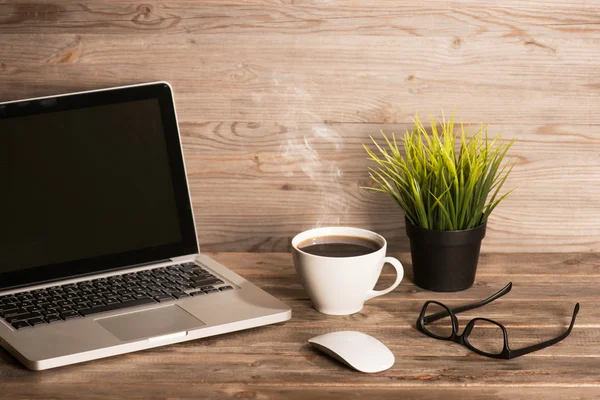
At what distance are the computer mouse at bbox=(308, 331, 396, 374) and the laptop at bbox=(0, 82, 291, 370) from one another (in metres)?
0.10

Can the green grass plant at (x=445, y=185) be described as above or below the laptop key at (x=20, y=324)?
above

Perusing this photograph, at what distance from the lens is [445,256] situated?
112 cm

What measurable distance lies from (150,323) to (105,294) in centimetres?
11

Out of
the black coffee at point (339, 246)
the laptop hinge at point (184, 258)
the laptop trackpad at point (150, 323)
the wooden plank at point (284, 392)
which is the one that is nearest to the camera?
the wooden plank at point (284, 392)

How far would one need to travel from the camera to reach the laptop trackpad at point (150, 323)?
0.95 meters

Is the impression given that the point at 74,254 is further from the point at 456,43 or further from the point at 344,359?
the point at 456,43

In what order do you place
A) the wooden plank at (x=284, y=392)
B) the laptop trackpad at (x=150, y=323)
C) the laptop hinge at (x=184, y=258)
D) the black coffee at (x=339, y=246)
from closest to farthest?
the wooden plank at (x=284, y=392)
the laptop trackpad at (x=150, y=323)
the black coffee at (x=339, y=246)
the laptop hinge at (x=184, y=258)

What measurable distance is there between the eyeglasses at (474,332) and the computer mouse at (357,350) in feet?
0.33

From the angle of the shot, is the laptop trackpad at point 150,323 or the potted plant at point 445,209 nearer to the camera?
the laptop trackpad at point 150,323

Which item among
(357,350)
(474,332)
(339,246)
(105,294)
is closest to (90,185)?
(105,294)

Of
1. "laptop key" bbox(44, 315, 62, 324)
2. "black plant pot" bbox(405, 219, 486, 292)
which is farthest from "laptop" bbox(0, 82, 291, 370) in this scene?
"black plant pot" bbox(405, 219, 486, 292)

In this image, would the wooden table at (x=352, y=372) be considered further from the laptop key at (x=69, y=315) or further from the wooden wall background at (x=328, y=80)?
the wooden wall background at (x=328, y=80)

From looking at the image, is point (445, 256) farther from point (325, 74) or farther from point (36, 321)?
point (36, 321)

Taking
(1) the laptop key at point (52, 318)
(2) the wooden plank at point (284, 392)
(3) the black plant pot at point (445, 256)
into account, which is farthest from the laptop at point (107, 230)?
(3) the black plant pot at point (445, 256)
